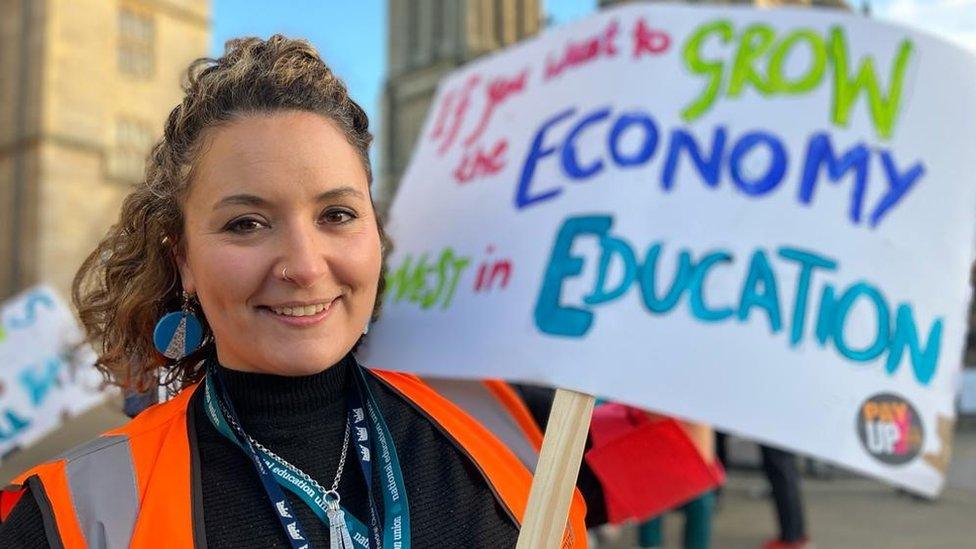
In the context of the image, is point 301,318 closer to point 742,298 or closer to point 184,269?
point 184,269

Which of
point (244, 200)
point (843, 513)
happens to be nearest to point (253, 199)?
point (244, 200)

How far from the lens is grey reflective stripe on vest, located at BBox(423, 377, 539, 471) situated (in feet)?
4.52

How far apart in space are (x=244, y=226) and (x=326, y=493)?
1.14 feet

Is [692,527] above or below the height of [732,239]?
below

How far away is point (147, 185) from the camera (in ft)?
4.14

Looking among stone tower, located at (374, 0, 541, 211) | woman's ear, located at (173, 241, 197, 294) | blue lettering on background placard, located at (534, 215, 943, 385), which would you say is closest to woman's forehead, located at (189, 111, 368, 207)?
woman's ear, located at (173, 241, 197, 294)

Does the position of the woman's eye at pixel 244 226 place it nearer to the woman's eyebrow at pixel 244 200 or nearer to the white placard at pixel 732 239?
the woman's eyebrow at pixel 244 200

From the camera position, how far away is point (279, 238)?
1.07 meters

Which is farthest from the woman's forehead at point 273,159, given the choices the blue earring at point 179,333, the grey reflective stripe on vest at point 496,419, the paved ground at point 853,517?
the paved ground at point 853,517

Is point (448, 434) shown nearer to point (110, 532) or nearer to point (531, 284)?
point (110, 532)

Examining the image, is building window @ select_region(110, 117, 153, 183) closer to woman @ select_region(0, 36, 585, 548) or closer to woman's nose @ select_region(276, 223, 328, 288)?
woman @ select_region(0, 36, 585, 548)

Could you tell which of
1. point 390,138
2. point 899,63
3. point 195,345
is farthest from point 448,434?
point 390,138

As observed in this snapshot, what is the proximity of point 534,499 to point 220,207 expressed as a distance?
1.70 feet

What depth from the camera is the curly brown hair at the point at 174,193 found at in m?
1.11
